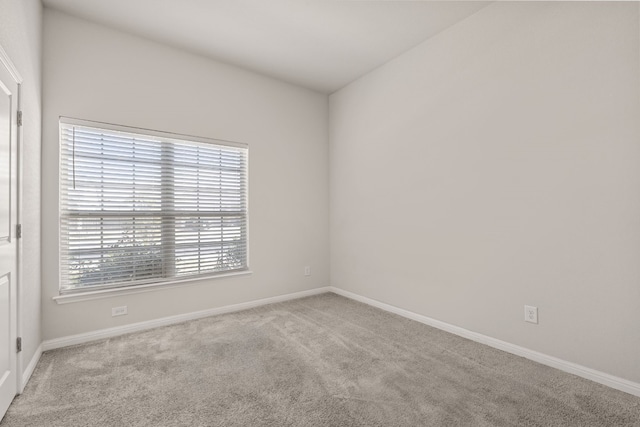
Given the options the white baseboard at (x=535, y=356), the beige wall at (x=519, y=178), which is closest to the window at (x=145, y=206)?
the beige wall at (x=519, y=178)

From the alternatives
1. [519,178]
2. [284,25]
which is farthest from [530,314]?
[284,25]

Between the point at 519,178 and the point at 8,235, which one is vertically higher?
the point at 519,178

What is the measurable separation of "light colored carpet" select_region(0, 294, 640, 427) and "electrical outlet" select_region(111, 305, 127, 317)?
242 millimetres

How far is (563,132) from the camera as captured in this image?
84.0 inches

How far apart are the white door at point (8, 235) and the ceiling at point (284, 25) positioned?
127 cm

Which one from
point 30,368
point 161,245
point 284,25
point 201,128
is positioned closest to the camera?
point 30,368

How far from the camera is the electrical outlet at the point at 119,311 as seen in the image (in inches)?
111

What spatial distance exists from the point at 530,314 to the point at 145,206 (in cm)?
353

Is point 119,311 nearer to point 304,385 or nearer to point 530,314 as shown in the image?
point 304,385

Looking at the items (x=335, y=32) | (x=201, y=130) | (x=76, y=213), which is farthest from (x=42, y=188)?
(x=335, y=32)

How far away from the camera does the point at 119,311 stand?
9.32ft

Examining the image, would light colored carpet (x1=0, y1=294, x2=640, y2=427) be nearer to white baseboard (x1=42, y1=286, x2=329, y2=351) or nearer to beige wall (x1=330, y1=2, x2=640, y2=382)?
white baseboard (x1=42, y1=286, x2=329, y2=351)

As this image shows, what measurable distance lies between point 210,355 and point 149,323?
100 cm

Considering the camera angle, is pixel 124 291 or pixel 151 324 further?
pixel 151 324
